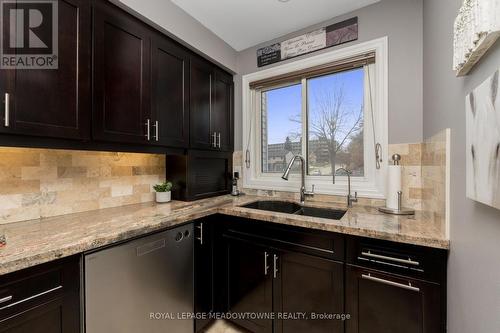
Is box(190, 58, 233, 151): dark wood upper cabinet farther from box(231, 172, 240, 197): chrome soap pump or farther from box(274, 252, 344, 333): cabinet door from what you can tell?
box(274, 252, 344, 333): cabinet door

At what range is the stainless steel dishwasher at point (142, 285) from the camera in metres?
0.98

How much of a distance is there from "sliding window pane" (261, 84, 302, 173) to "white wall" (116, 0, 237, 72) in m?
0.58

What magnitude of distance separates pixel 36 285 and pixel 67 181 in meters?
0.78

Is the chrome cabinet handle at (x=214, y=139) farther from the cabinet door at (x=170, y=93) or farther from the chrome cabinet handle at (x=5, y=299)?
the chrome cabinet handle at (x=5, y=299)

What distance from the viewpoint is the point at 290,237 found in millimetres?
1348

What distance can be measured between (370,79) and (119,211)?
2.14m

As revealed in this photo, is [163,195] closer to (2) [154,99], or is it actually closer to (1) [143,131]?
(1) [143,131]

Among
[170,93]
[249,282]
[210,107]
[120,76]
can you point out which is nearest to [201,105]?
[210,107]

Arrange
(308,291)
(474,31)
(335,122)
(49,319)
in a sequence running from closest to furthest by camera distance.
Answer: (474,31)
(49,319)
(308,291)
(335,122)

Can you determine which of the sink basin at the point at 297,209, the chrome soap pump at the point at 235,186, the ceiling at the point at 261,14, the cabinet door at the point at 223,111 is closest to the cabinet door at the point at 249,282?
the sink basin at the point at 297,209

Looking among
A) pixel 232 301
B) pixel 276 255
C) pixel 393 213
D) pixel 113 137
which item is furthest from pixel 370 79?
pixel 232 301

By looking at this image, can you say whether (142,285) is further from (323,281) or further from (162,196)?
(323,281)

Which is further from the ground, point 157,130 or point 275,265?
point 157,130

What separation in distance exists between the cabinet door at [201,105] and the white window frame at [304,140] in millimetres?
440
